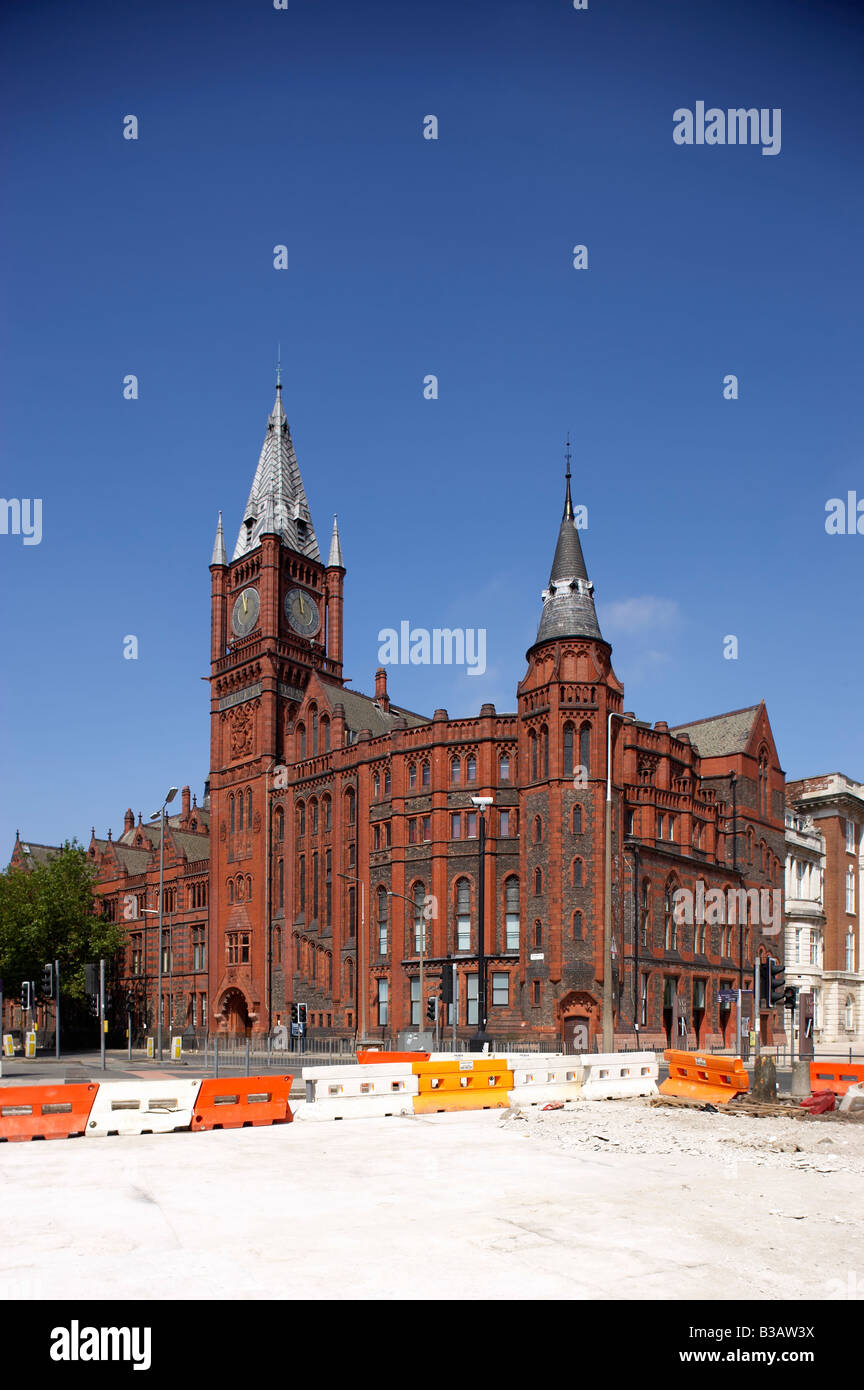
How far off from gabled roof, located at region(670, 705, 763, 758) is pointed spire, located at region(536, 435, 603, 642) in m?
13.5

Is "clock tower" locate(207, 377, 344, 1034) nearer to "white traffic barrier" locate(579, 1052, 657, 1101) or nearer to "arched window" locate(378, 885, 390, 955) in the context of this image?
"arched window" locate(378, 885, 390, 955)

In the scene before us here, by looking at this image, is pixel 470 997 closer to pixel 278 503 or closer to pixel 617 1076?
pixel 617 1076

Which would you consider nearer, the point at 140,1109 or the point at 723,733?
the point at 140,1109

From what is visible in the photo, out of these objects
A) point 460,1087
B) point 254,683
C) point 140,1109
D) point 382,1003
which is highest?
point 254,683

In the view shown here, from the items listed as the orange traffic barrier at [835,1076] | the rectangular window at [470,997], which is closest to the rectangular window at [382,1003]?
the rectangular window at [470,997]

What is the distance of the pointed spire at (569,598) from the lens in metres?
54.9

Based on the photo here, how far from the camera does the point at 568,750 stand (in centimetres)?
5356

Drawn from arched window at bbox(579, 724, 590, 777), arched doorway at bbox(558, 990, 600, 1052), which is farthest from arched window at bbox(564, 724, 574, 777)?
arched doorway at bbox(558, 990, 600, 1052)

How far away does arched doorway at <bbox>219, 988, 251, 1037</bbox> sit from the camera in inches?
2825

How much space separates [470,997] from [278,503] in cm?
3734

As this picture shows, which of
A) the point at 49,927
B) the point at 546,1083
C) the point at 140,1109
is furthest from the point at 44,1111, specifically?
the point at 49,927

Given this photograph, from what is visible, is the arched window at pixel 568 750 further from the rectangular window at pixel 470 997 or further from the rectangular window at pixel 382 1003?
the rectangular window at pixel 382 1003

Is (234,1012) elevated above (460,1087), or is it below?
below

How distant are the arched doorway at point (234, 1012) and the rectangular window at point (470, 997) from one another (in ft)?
69.3
